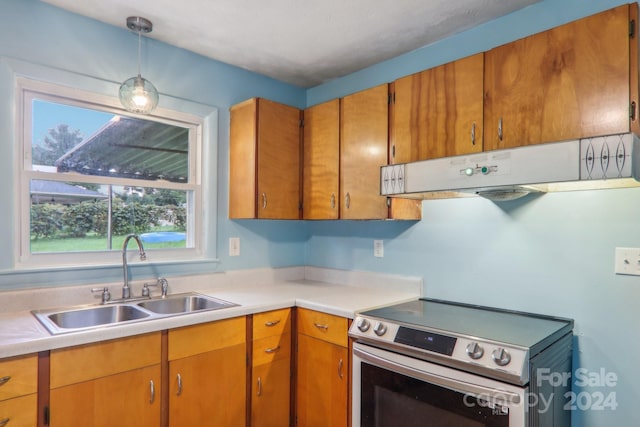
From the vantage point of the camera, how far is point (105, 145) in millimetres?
2154

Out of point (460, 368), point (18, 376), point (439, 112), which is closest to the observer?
point (18, 376)

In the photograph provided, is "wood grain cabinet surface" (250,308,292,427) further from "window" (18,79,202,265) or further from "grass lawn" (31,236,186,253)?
"grass lawn" (31,236,186,253)

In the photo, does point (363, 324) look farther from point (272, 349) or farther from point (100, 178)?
point (100, 178)

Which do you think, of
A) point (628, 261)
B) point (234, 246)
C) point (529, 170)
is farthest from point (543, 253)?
point (234, 246)

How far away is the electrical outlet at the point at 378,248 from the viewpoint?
8.32 ft

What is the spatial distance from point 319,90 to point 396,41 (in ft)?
2.87

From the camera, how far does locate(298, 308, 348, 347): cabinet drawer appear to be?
196cm

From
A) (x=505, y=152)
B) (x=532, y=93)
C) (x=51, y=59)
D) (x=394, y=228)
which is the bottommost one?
(x=394, y=228)

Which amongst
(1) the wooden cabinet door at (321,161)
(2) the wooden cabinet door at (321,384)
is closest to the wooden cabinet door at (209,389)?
(2) the wooden cabinet door at (321,384)

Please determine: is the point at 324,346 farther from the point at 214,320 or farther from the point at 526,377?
the point at 526,377

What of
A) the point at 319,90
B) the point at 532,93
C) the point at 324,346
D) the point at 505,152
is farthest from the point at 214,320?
the point at 319,90

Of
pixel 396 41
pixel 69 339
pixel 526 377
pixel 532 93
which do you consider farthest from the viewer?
pixel 396 41

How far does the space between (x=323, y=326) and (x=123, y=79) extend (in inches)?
69.4

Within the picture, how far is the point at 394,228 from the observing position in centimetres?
248
